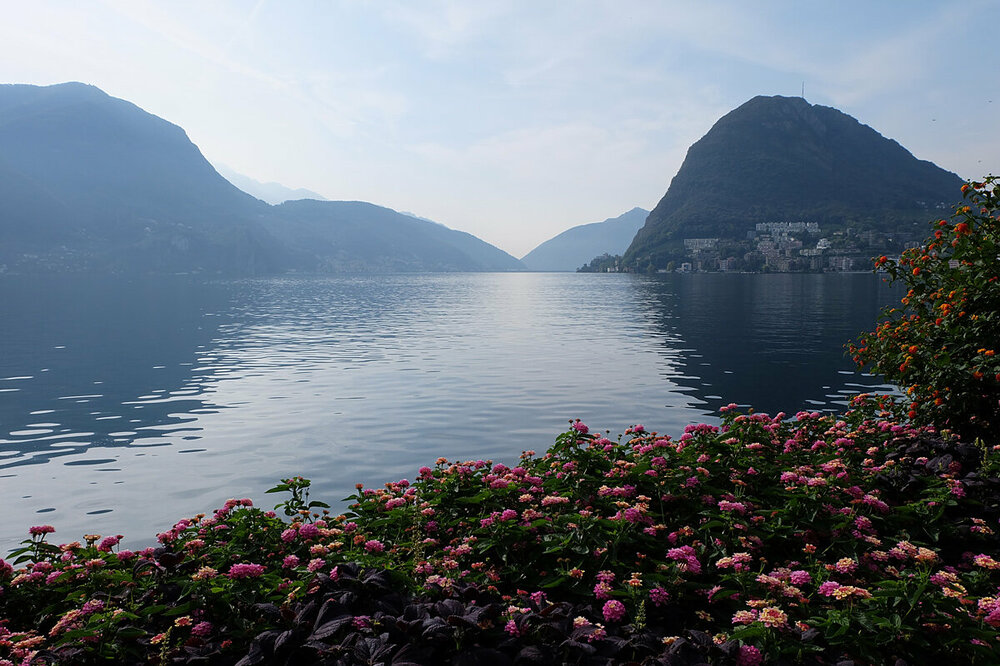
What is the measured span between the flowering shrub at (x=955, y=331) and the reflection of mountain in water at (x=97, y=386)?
748 inches

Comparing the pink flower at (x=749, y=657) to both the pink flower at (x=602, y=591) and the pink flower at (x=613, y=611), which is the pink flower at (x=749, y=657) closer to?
the pink flower at (x=613, y=611)

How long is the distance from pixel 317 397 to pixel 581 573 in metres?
21.0

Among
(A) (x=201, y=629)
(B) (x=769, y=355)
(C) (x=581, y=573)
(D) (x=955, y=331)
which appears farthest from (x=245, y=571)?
(B) (x=769, y=355)

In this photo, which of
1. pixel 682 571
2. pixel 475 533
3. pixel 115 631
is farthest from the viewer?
pixel 475 533

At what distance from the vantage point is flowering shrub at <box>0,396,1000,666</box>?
13.8 feet

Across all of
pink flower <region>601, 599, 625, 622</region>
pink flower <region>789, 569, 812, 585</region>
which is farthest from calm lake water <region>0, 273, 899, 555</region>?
pink flower <region>789, 569, 812, 585</region>

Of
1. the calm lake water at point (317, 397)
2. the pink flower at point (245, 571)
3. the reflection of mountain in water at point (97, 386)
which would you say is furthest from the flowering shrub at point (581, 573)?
the reflection of mountain in water at point (97, 386)

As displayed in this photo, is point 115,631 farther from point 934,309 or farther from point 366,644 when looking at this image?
point 934,309

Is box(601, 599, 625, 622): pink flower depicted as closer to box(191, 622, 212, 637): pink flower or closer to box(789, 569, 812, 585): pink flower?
box(789, 569, 812, 585): pink flower

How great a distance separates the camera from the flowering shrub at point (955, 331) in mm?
8891

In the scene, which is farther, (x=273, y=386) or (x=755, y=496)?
(x=273, y=386)

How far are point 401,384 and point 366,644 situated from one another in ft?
76.1

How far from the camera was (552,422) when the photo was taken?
66.2 feet

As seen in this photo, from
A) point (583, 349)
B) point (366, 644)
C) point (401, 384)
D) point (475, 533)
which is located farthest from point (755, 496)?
point (583, 349)
